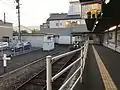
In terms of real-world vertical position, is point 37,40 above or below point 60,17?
below

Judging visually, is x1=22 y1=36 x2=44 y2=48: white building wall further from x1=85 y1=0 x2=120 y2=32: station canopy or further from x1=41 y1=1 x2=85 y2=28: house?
x1=41 y1=1 x2=85 y2=28: house

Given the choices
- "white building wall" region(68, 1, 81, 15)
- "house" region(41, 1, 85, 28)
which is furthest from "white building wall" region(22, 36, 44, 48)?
"white building wall" region(68, 1, 81, 15)

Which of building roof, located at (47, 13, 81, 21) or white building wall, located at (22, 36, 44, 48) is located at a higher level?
building roof, located at (47, 13, 81, 21)

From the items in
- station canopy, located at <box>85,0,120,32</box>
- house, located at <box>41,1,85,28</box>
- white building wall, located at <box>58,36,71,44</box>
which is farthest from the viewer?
house, located at <box>41,1,85,28</box>

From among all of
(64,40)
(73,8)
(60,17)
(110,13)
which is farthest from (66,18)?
(110,13)

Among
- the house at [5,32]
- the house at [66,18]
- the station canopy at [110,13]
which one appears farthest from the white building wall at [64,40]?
the station canopy at [110,13]

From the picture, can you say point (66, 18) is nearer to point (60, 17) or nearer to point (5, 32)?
point (60, 17)

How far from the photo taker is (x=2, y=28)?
4456cm

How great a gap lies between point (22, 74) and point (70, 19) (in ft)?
214

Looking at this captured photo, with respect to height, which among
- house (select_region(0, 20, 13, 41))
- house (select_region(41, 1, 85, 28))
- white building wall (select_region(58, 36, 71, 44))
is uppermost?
house (select_region(41, 1, 85, 28))

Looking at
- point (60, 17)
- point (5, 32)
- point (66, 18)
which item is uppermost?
point (60, 17)

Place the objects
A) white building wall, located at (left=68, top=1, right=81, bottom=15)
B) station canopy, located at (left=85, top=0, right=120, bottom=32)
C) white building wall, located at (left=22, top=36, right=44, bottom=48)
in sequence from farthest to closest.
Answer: white building wall, located at (left=68, top=1, right=81, bottom=15) < white building wall, located at (left=22, top=36, right=44, bottom=48) < station canopy, located at (left=85, top=0, right=120, bottom=32)

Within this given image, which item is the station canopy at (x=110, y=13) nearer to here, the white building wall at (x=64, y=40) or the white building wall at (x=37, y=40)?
the white building wall at (x=37, y=40)

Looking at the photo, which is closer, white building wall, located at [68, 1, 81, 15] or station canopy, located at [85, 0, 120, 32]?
station canopy, located at [85, 0, 120, 32]
